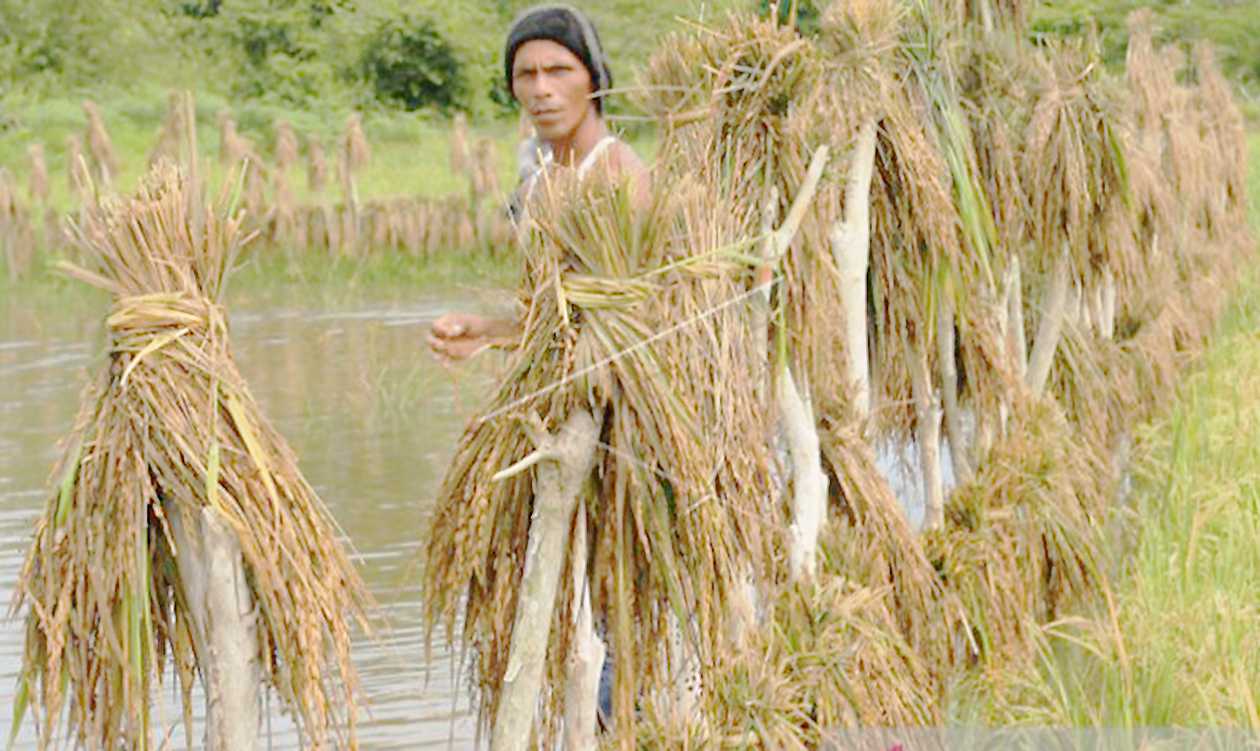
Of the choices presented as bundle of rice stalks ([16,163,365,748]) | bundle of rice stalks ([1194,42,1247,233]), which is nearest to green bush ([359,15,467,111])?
bundle of rice stalks ([1194,42,1247,233])

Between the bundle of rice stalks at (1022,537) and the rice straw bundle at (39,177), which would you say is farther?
the rice straw bundle at (39,177)

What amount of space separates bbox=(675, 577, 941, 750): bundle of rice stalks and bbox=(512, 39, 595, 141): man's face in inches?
39.4

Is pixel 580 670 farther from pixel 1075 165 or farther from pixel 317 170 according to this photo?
pixel 317 170

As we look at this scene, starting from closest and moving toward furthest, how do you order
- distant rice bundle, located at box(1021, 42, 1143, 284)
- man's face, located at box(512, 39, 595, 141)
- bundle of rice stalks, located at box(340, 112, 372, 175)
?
man's face, located at box(512, 39, 595, 141) → distant rice bundle, located at box(1021, 42, 1143, 284) → bundle of rice stalks, located at box(340, 112, 372, 175)

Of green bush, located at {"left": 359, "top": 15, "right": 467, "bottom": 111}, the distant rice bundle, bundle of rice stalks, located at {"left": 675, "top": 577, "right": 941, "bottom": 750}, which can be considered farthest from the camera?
green bush, located at {"left": 359, "top": 15, "right": 467, "bottom": 111}

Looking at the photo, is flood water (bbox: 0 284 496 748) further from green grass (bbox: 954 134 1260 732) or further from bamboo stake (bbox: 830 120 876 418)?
green grass (bbox: 954 134 1260 732)

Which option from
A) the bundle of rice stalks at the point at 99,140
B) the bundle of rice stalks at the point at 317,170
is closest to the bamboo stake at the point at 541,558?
the bundle of rice stalks at the point at 99,140

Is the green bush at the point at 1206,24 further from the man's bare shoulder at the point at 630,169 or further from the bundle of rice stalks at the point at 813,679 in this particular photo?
the man's bare shoulder at the point at 630,169

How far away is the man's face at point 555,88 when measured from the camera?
15.6ft

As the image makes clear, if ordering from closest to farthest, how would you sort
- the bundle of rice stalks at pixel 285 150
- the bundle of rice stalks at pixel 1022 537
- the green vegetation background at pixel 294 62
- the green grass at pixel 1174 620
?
1. the green grass at pixel 1174 620
2. the bundle of rice stalks at pixel 1022 537
3. the bundle of rice stalks at pixel 285 150
4. the green vegetation background at pixel 294 62

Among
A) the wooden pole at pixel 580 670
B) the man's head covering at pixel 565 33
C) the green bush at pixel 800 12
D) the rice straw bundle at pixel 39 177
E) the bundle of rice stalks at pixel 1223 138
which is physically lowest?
the rice straw bundle at pixel 39 177

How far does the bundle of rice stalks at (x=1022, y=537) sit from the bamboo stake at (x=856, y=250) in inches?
25.8

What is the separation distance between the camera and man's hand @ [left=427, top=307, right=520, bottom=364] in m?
4.03

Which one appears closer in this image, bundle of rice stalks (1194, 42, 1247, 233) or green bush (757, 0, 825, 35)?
green bush (757, 0, 825, 35)
